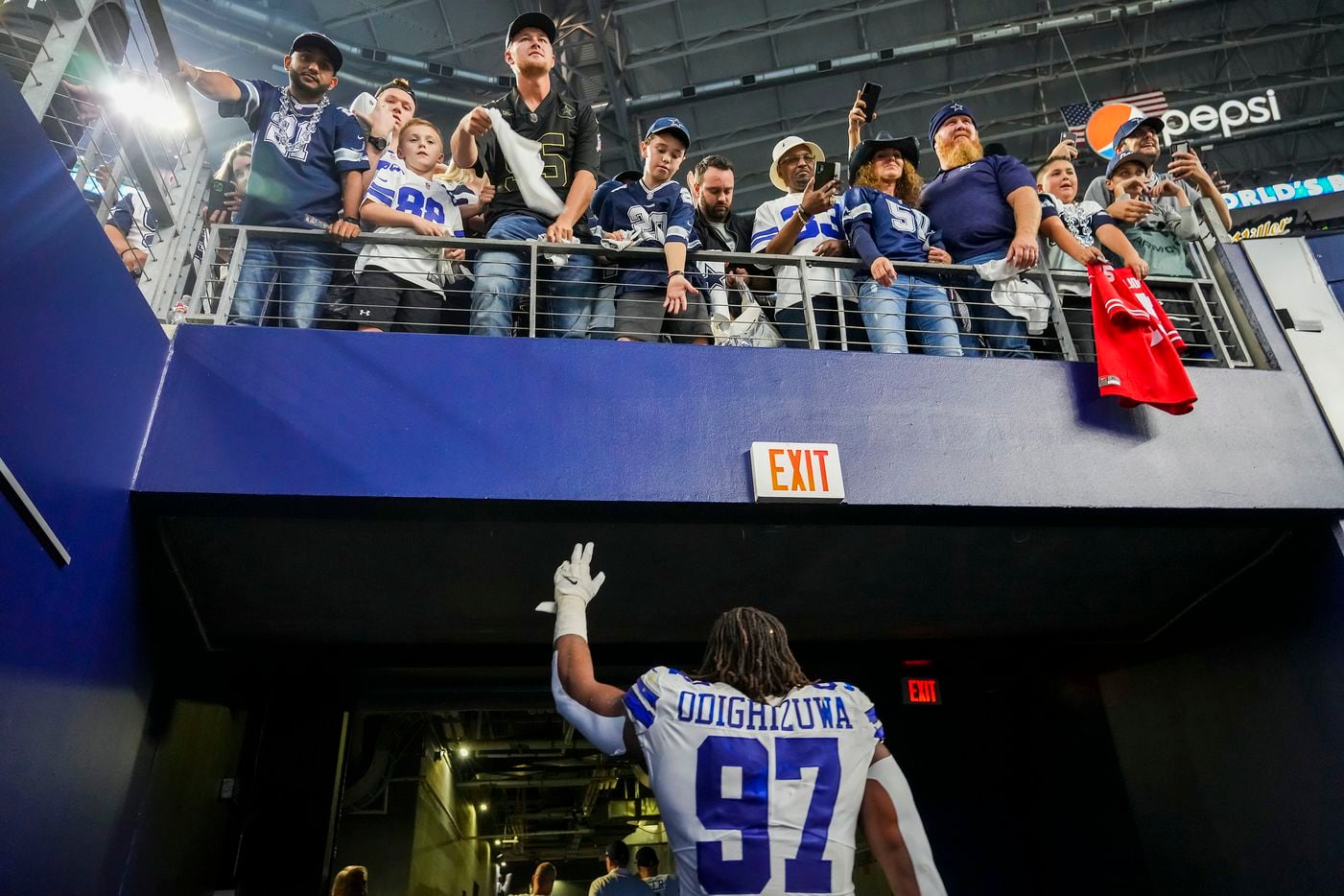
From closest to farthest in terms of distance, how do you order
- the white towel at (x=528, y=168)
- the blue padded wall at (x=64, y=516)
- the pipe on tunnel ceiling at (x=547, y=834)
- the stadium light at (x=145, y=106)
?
the blue padded wall at (x=64, y=516) → the stadium light at (x=145, y=106) → the white towel at (x=528, y=168) → the pipe on tunnel ceiling at (x=547, y=834)

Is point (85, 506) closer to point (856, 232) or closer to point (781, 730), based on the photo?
point (781, 730)

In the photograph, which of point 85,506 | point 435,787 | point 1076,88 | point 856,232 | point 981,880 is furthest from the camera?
point 1076,88

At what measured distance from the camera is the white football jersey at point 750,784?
7.14ft

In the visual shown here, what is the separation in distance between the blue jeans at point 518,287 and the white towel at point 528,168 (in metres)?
0.10

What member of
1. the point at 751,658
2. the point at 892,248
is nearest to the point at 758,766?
the point at 751,658

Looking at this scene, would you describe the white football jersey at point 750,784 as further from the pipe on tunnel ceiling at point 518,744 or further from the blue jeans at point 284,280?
the pipe on tunnel ceiling at point 518,744

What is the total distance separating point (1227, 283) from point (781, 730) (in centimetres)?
429

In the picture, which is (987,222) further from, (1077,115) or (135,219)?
(1077,115)

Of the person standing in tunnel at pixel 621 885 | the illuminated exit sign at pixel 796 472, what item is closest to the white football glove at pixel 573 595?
the illuminated exit sign at pixel 796 472

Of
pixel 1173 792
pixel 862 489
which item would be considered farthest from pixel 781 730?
pixel 1173 792

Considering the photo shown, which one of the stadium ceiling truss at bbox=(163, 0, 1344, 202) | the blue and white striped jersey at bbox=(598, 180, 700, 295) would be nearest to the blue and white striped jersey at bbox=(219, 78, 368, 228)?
the blue and white striped jersey at bbox=(598, 180, 700, 295)

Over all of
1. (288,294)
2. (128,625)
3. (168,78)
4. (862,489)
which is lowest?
(128,625)

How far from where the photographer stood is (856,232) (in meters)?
4.93

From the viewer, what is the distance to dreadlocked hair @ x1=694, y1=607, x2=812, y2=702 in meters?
2.38
